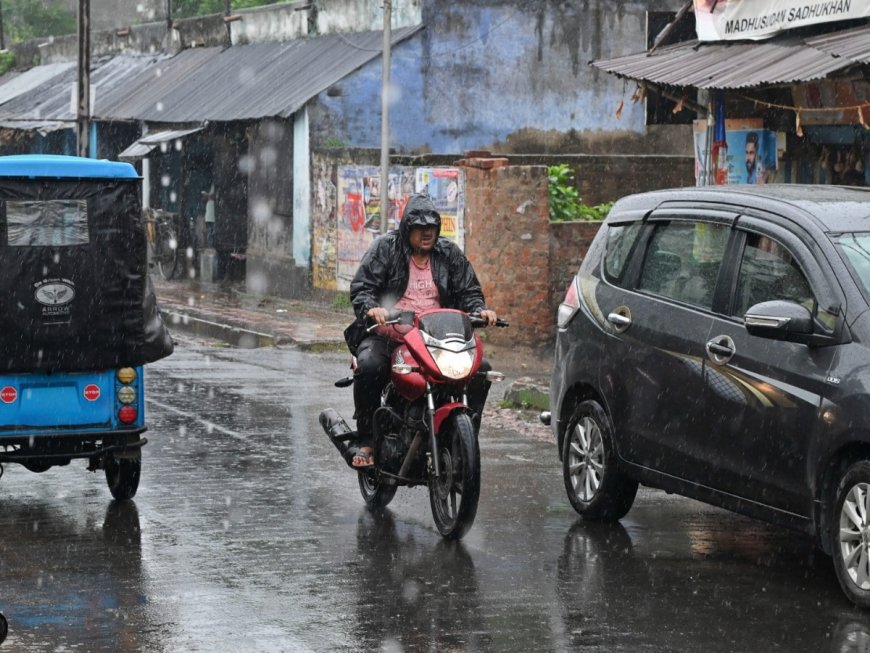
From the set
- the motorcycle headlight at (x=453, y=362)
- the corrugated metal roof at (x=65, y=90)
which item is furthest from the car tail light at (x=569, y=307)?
the corrugated metal roof at (x=65, y=90)

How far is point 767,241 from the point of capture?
8180 millimetres

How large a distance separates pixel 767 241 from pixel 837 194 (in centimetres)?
55

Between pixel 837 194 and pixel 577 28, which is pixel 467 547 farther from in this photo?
pixel 577 28

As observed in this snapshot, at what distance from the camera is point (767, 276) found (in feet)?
26.7

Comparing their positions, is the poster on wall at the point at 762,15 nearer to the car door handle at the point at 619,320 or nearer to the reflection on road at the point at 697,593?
the car door handle at the point at 619,320

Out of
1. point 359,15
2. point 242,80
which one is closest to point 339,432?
point 359,15

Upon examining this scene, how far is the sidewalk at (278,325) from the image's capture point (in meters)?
17.9

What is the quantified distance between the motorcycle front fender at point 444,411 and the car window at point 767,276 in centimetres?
160

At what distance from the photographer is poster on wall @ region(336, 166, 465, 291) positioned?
22.8m

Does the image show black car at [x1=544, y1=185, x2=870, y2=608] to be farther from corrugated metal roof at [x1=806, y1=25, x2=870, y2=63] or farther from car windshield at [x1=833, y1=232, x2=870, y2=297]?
corrugated metal roof at [x1=806, y1=25, x2=870, y2=63]

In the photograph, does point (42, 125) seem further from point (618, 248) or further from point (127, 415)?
point (618, 248)

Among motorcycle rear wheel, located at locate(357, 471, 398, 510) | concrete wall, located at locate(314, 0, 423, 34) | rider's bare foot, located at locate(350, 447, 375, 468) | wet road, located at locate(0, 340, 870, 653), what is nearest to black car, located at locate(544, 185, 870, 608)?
wet road, located at locate(0, 340, 870, 653)

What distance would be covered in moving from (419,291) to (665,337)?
1.61 meters

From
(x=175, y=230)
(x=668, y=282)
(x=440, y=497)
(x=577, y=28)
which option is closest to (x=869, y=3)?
(x=668, y=282)
